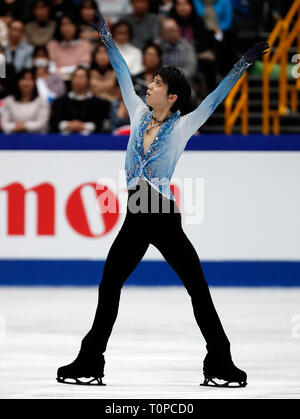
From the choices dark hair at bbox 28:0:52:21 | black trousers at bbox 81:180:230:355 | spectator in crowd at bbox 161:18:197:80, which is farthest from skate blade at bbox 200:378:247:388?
dark hair at bbox 28:0:52:21

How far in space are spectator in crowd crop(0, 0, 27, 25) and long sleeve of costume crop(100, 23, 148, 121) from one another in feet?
25.7

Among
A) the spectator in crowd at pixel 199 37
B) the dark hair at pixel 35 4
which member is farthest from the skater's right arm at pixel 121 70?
the dark hair at pixel 35 4

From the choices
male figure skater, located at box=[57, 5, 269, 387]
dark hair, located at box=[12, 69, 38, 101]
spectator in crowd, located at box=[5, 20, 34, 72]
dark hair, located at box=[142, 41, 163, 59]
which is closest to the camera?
male figure skater, located at box=[57, 5, 269, 387]

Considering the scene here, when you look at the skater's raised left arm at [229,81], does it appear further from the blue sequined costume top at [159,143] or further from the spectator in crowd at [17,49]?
the spectator in crowd at [17,49]

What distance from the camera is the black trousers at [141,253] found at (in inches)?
235

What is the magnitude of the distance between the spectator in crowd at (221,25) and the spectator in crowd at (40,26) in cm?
173

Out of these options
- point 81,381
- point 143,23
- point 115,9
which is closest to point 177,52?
point 143,23

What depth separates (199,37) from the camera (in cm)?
1300

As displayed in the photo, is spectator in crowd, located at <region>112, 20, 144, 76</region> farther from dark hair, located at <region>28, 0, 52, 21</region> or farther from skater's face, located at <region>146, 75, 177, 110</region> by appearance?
skater's face, located at <region>146, 75, 177, 110</region>

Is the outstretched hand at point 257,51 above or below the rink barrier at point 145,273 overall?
above

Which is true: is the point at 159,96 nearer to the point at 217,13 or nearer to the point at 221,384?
the point at 221,384

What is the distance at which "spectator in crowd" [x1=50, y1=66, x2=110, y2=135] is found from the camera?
1170 cm

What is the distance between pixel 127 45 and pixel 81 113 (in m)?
1.34
